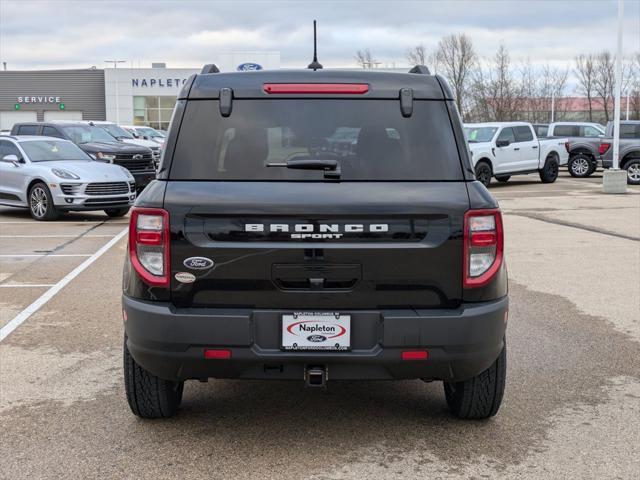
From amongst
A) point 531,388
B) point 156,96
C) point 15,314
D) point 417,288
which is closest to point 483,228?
point 417,288

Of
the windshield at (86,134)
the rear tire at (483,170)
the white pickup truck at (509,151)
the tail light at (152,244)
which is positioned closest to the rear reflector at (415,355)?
the tail light at (152,244)

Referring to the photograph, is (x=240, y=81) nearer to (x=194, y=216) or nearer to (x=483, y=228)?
(x=194, y=216)

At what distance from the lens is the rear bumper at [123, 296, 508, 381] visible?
155 inches

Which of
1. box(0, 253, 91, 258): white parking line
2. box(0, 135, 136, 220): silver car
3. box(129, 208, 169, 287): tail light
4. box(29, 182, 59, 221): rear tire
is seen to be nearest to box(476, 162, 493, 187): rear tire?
box(0, 135, 136, 220): silver car

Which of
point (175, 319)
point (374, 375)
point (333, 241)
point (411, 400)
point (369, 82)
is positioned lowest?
point (411, 400)

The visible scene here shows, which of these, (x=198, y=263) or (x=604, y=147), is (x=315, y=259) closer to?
(x=198, y=263)

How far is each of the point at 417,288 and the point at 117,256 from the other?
8.07 meters

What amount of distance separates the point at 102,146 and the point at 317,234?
16679 millimetres

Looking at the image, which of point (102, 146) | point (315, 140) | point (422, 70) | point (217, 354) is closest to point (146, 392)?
point (217, 354)

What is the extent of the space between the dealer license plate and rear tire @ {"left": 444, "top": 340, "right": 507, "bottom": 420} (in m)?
0.93

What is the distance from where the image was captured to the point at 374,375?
4008 millimetres

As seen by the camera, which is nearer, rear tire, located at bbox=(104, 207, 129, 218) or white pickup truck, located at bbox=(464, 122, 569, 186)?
rear tire, located at bbox=(104, 207, 129, 218)

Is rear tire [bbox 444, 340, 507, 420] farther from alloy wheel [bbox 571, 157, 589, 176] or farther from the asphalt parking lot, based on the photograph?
alloy wheel [bbox 571, 157, 589, 176]

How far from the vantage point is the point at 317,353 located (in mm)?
3953
